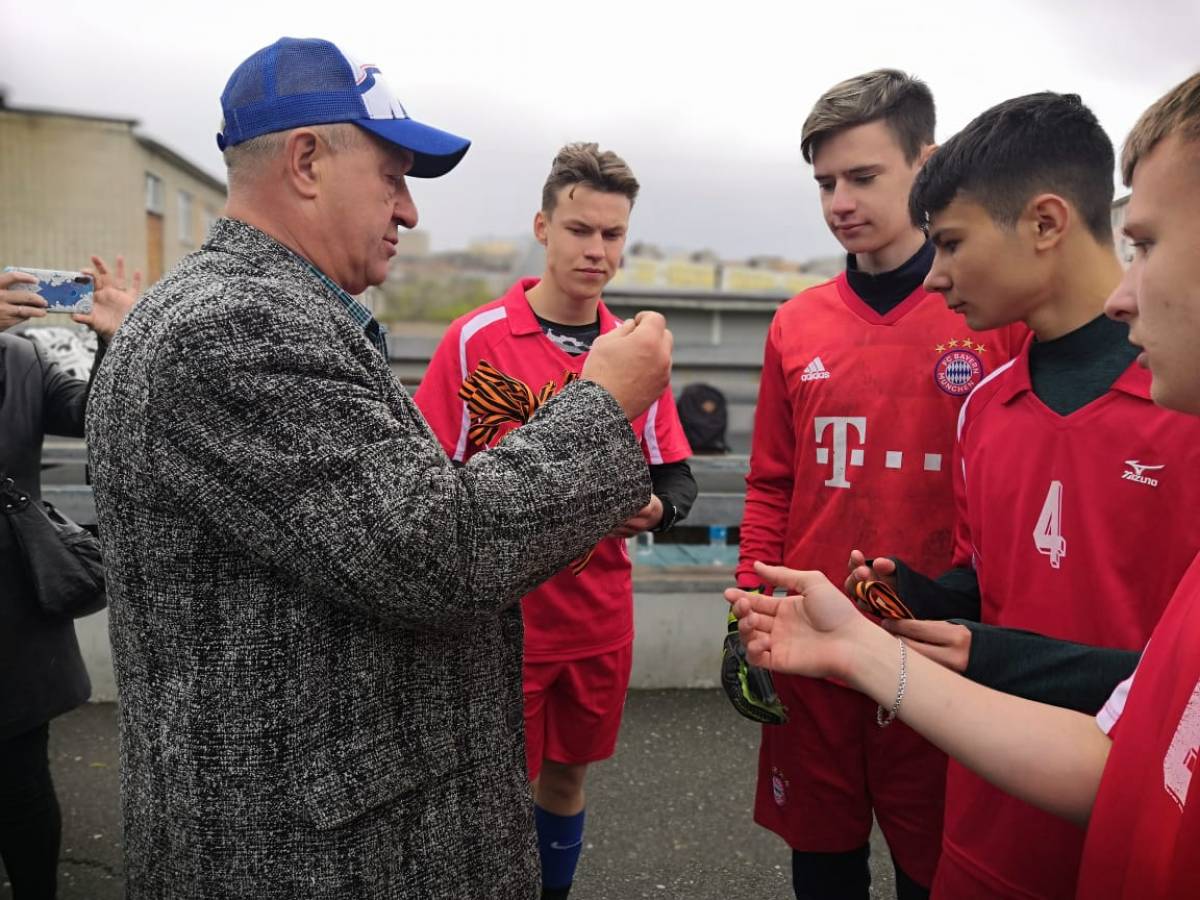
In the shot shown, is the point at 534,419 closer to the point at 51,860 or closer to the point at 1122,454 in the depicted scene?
the point at 1122,454

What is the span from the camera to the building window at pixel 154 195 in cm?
2919

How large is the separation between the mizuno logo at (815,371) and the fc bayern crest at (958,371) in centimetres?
28

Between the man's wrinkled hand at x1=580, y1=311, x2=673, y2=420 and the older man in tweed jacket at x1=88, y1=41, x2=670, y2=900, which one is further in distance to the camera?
the man's wrinkled hand at x1=580, y1=311, x2=673, y2=420

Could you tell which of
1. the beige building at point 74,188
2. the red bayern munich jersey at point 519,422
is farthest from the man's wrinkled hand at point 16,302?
the beige building at point 74,188

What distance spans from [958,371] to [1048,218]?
1.58 feet

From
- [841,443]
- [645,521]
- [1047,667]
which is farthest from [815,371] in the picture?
[1047,667]

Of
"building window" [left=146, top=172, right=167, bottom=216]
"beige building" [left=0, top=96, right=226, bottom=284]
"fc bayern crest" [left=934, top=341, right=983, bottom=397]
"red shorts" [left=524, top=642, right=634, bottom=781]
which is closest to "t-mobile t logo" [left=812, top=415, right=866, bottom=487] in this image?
"fc bayern crest" [left=934, top=341, right=983, bottom=397]

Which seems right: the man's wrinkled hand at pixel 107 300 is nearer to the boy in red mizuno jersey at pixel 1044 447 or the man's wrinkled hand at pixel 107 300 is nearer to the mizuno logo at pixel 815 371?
the mizuno logo at pixel 815 371

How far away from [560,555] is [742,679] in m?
0.99

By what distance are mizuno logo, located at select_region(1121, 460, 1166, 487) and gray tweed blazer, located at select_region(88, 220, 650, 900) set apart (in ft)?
2.99

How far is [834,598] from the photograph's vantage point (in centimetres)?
136

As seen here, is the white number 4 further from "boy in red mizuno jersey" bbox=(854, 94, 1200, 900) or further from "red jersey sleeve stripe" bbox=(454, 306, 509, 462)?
"red jersey sleeve stripe" bbox=(454, 306, 509, 462)

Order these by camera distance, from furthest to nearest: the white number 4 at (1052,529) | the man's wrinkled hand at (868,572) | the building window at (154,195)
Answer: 1. the building window at (154,195)
2. the man's wrinkled hand at (868,572)
3. the white number 4 at (1052,529)

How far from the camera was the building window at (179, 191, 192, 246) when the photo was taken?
31844 millimetres
